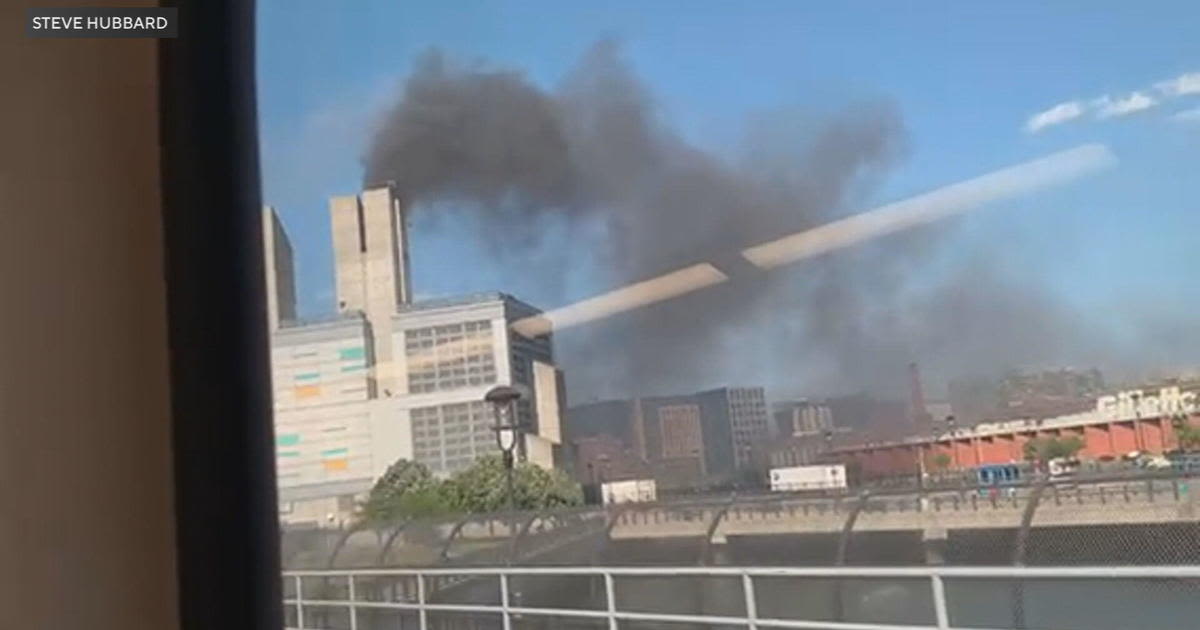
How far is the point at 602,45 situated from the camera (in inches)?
60.1

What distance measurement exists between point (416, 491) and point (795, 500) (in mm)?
611

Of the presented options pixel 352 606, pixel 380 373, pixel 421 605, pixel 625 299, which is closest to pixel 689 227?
pixel 625 299

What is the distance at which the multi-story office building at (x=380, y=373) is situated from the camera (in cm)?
162

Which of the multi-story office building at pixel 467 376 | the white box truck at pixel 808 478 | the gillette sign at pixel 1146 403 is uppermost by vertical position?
the multi-story office building at pixel 467 376

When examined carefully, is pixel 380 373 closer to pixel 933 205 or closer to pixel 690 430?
pixel 690 430

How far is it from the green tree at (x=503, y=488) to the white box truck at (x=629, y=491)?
0.04 m

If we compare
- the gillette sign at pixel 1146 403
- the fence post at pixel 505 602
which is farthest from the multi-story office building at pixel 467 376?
the gillette sign at pixel 1146 403

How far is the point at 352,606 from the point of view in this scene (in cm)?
179

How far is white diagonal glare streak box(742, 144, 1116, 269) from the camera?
3.86 feet

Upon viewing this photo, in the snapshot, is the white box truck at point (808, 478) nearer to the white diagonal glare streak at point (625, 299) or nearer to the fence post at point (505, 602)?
the white diagonal glare streak at point (625, 299)

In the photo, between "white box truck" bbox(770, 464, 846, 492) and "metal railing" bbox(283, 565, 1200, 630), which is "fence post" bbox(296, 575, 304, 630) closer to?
"metal railing" bbox(283, 565, 1200, 630)

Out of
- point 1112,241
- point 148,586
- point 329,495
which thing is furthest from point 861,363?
point 148,586

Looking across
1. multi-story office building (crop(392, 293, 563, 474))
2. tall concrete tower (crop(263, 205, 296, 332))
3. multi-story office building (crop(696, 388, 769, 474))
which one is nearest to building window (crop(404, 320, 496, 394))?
multi-story office building (crop(392, 293, 563, 474))

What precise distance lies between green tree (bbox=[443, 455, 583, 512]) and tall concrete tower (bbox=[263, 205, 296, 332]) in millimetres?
425
